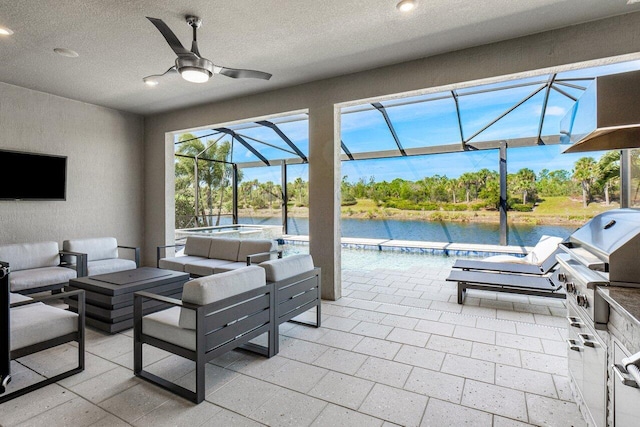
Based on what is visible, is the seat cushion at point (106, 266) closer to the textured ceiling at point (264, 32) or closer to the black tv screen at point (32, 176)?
the black tv screen at point (32, 176)

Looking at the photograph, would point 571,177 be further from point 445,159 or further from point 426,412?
point 426,412

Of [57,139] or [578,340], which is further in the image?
[57,139]

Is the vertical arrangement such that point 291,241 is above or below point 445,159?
below

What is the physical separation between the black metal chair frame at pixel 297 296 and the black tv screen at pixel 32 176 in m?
4.44

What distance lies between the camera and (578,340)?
1822mm

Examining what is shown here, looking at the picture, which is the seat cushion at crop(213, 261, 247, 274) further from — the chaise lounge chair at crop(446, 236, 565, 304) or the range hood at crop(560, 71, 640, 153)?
the range hood at crop(560, 71, 640, 153)

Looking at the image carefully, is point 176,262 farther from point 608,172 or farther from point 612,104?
point 608,172

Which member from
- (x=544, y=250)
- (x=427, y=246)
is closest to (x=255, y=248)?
(x=544, y=250)

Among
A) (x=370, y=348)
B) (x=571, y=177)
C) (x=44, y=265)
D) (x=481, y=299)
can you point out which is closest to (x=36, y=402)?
(x=370, y=348)

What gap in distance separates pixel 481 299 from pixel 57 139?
22.5ft

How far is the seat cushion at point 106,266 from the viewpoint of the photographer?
446 cm

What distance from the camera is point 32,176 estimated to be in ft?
15.5

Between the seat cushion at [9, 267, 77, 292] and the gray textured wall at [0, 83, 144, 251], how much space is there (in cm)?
103

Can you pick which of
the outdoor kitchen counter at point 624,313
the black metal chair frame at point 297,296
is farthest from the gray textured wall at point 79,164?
the outdoor kitchen counter at point 624,313
